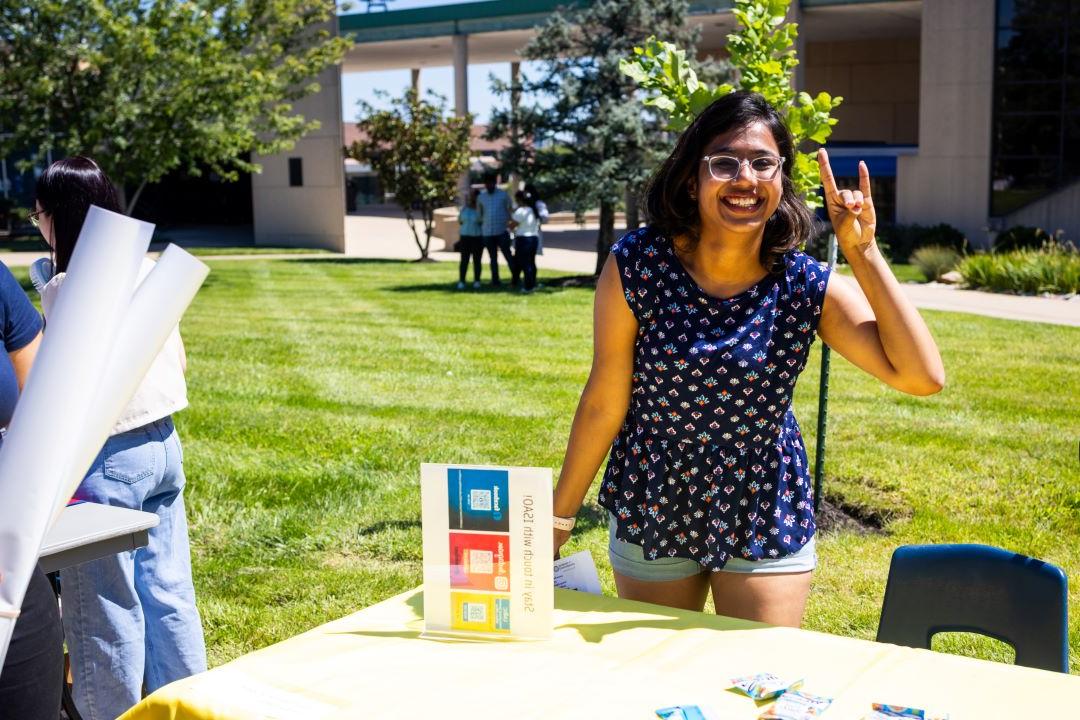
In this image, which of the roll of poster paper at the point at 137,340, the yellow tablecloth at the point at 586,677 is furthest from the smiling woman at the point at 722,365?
the roll of poster paper at the point at 137,340

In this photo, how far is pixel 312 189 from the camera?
28.0 meters

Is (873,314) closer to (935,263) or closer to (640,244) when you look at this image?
(640,244)

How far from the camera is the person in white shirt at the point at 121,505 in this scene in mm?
3305

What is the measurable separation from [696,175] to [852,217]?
0.42 metres

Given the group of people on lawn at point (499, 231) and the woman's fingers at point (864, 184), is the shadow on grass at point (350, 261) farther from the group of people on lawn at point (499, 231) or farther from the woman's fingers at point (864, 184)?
the woman's fingers at point (864, 184)

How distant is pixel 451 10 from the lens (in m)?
30.9

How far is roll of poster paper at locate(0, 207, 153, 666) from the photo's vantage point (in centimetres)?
122

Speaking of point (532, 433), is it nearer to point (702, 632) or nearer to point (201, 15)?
point (702, 632)

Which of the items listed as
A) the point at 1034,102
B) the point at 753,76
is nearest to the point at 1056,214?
the point at 1034,102

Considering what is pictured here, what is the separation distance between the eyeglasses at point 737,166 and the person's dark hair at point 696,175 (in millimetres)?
90

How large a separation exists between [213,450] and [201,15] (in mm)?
11690

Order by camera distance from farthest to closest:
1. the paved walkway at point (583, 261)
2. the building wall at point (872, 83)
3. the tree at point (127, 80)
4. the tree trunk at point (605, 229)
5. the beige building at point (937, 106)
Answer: the building wall at point (872, 83) → the beige building at point (937, 106) → the tree trunk at point (605, 229) → the tree at point (127, 80) → the paved walkway at point (583, 261)

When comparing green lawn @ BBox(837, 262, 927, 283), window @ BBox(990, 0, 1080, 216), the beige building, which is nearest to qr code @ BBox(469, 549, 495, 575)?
green lawn @ BBox(837, 262, 927, 283)

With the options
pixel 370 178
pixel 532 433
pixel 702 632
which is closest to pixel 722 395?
pixel 702 632
